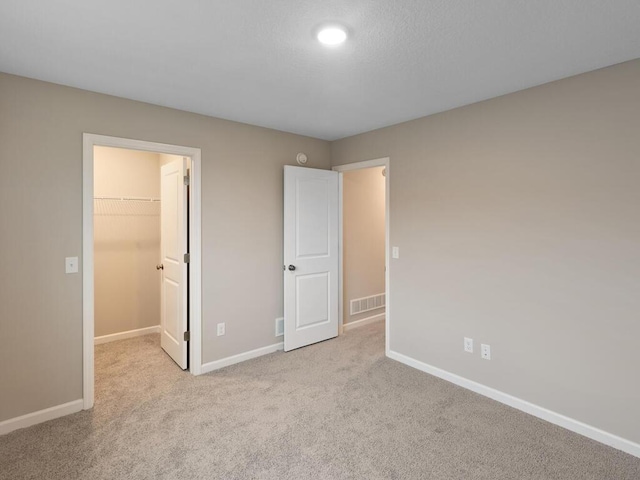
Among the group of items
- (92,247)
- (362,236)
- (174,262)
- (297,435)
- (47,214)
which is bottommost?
(297,435)

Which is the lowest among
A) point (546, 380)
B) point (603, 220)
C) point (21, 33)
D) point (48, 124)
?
point (546, 380)

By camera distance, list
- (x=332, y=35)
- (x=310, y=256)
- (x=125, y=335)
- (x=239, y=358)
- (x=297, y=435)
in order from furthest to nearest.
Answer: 1. (x=125, y=335)
2. (x=310, y=256)
3. (x=239, y=358)
4. (x=297, y=435)
5. (x=332, y=35)

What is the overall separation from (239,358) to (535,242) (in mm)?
2789

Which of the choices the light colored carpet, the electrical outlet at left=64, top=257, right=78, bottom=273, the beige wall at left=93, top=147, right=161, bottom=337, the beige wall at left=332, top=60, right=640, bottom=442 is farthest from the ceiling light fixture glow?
the beige wall at left=93, top=147, right=161, bottom=337

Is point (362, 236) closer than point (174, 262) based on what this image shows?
→ No

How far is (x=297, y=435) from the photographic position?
2248mm

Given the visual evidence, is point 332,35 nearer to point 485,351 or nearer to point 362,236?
point 485,351

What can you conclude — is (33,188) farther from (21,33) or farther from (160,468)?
(160,468)

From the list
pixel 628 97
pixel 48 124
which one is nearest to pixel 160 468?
pixel 48 124

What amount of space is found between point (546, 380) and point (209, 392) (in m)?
2.55

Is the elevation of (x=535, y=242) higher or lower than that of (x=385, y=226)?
lower

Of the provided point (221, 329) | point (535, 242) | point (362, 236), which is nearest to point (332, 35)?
point (535, 242)

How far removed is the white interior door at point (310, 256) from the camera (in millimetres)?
3680

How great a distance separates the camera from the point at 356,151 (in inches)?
152
